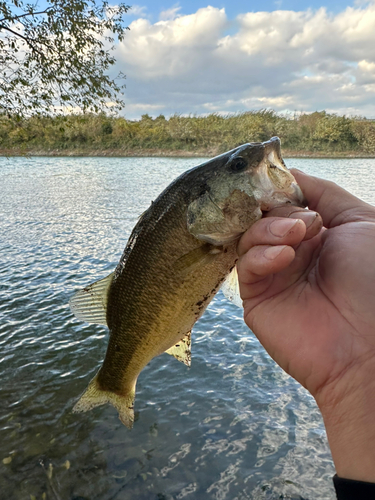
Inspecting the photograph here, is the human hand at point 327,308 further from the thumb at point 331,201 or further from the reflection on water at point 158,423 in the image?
the reflection on water at point 158,423

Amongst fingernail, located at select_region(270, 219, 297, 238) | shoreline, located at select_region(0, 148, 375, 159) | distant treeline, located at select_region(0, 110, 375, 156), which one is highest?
distant treeline, located at select_region(0, 110, 375, 156)

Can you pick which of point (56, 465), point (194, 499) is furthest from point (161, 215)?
point (56, 465)

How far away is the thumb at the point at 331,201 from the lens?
233cm

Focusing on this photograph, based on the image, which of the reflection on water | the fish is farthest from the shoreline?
the fish

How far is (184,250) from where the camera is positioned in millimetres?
2332

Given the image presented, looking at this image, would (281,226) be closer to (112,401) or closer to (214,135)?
(112,401)

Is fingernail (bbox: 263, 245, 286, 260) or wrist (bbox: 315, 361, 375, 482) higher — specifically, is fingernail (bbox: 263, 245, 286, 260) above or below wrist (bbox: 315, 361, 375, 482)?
above

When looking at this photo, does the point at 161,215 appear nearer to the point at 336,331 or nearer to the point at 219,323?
the point at 336,331

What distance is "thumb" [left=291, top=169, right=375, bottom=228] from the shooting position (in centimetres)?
233

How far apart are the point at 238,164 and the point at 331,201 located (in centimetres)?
76

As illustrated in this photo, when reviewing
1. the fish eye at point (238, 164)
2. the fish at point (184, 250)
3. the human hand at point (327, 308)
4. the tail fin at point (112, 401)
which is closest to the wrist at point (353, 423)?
the human hand at point (327, 308)

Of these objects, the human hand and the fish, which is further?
the fish

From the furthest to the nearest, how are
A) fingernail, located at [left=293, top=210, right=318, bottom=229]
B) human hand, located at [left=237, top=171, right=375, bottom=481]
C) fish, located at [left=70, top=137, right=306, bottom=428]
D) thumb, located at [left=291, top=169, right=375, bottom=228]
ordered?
thumb, located at [left=291, top=169, right=375, bottom=228], fish, located at [left=70, top=137, right=306, bottom=428], fingernail, located at [left=293, top=210, right=318, bottom=229], human hand, located at [left=237, top=171, right=375, bottom=481]

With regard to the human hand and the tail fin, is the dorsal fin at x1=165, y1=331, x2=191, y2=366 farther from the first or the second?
the human hand
